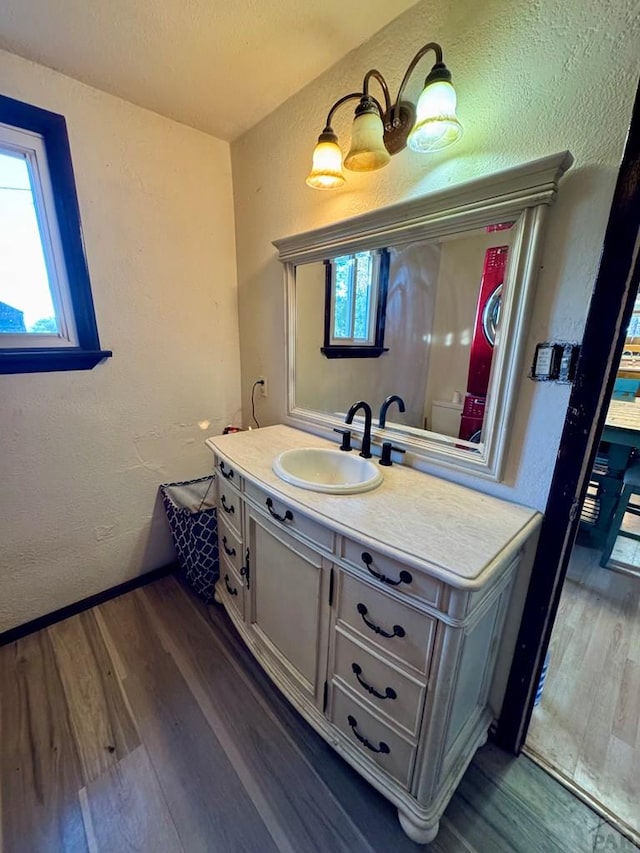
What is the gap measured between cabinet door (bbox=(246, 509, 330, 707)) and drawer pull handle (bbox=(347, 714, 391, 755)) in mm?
126

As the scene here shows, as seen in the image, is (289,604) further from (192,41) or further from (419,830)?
(192,41)

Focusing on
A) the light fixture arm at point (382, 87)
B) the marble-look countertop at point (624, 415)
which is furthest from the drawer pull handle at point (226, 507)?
the marble-look countertop at point (624, 415)

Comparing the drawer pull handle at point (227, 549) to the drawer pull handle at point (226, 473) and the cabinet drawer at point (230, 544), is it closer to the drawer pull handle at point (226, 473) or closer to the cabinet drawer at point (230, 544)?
the cabinet drawer at point (230, 544)

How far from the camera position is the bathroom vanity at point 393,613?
31.7 inches

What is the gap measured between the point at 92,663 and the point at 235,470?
105cm

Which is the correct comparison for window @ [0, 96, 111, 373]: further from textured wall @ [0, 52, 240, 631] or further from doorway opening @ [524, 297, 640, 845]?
doorway opening @ [524, 297, 640, 845]

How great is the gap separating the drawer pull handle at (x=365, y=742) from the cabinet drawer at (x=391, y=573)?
498 millimetres

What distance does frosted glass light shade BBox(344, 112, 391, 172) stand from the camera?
101 cm

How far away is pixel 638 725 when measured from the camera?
1253 millimetres

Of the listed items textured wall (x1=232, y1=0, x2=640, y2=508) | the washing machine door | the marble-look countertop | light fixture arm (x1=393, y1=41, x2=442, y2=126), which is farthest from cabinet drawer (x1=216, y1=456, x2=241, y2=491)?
the marble-look countertop

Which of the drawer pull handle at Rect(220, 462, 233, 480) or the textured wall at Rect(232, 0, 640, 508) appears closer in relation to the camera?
the textured wall at Rect(232, 0, 640, 508)

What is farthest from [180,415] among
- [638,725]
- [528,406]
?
[638,725]

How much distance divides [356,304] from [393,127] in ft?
1.84

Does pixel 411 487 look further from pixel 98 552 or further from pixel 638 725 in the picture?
pixel 98 552
